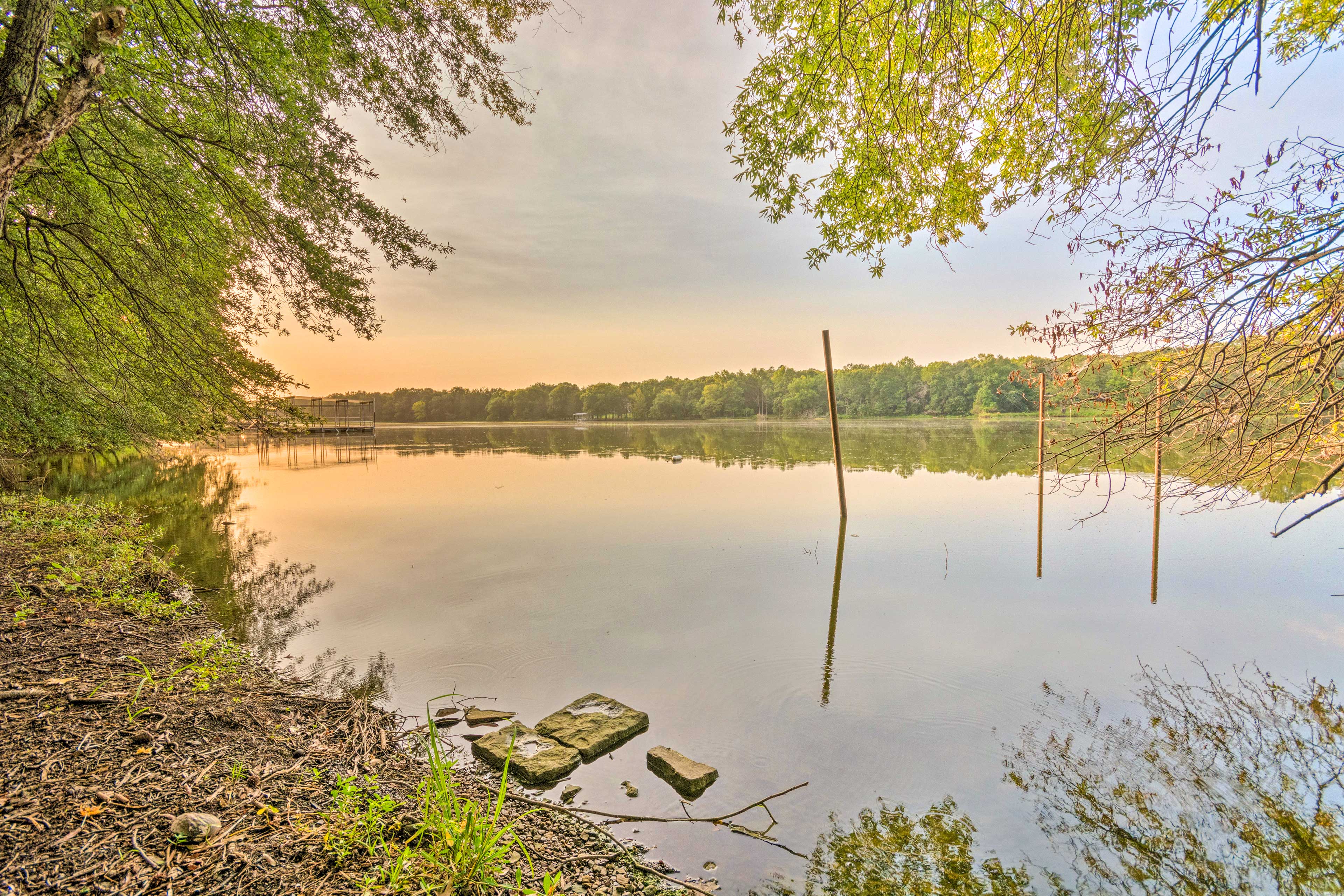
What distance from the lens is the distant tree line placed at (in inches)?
2896

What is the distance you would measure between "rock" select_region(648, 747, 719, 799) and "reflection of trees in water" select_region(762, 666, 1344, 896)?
724 millimetres

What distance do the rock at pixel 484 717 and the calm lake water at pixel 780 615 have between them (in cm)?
15

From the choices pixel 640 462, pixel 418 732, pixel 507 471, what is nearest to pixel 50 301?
pixel 418 732

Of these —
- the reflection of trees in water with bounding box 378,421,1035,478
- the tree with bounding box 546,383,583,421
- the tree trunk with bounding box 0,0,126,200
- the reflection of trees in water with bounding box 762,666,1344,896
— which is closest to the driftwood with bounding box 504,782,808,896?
the reflection of trees in water with bounding box 762,666,1344,896

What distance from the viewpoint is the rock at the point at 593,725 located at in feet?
12.1

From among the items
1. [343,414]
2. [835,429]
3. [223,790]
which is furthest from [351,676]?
[343,414]

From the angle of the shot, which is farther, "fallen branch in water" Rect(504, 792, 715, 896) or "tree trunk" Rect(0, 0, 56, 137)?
"fallen branch in water" Rect(504, 792, 715, 896)

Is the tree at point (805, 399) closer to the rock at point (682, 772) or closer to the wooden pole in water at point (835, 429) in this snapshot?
the wooden pole in water at point (835, 429)

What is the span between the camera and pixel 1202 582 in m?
7.36

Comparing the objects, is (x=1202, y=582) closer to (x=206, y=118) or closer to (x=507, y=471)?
(x=206, y=118)

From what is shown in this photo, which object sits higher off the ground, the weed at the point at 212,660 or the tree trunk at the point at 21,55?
the tree trunk at the point at 21,55

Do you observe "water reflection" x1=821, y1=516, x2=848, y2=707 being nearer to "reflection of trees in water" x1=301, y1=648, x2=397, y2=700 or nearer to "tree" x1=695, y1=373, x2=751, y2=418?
"reflection of trees in water" x1=301, y1=648, x2=397, y2=700

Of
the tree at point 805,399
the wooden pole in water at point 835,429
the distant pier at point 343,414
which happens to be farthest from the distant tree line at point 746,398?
the wooden pole in water at point 835,429

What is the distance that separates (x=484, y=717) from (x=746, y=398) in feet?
294
